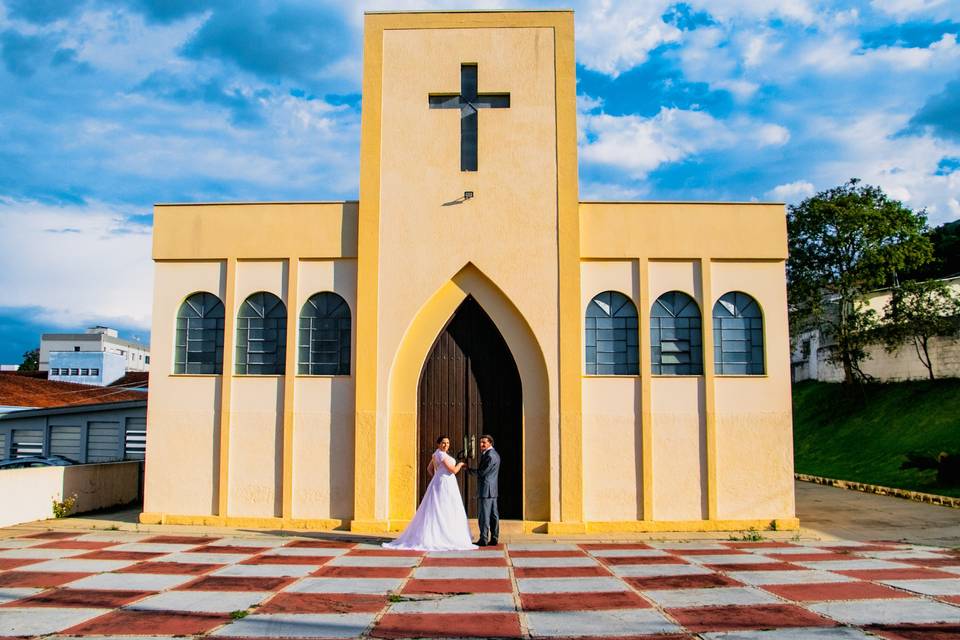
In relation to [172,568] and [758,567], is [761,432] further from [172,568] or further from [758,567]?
[172,568]

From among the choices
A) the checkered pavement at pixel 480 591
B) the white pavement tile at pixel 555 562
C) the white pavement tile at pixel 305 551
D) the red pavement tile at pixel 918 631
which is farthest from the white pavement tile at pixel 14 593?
the red pavement tile at pixel 918 631

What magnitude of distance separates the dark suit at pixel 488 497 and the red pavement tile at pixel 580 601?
3859 mm

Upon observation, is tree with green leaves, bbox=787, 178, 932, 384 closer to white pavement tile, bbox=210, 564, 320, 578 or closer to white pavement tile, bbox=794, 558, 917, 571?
white pavement tile, bbox=794, 558, 917, 571

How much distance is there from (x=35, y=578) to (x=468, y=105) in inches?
392

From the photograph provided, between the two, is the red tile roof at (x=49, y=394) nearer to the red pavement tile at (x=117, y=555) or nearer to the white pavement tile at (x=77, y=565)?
the red pavement tile at (x=117, y=555)

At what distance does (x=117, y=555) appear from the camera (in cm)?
1048

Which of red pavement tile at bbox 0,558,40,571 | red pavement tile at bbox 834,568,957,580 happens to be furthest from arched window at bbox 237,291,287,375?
red pavement tile at bbox 834,568,957,580

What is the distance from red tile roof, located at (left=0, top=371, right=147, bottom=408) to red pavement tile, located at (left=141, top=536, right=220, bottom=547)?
12.9 meters

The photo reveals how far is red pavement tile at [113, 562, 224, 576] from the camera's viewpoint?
30.1ft

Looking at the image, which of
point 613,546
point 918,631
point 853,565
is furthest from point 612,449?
point 918,631

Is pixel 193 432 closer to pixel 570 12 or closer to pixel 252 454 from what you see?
pixel 252 454

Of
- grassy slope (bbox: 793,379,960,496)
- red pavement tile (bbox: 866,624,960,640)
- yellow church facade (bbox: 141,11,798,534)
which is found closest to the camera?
red pavement tile (bbox: 866,624,960,640)

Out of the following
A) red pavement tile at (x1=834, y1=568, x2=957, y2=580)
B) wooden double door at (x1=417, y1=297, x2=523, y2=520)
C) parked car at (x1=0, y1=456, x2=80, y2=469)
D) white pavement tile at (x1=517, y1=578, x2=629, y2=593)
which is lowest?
white pavement tile at (x1=517, y1=578, x2=629, y2=593)

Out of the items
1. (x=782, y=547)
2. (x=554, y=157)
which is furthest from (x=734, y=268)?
(x=782, y=547)
